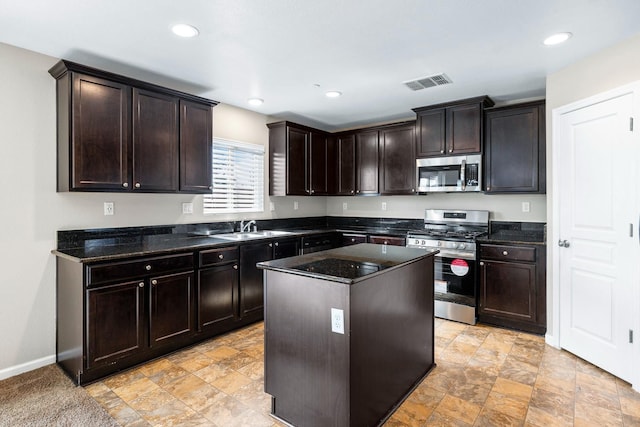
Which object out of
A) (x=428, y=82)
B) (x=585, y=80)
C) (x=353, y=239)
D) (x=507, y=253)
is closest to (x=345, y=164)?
(x=353, y=239)

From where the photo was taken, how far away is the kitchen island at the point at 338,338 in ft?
6.06

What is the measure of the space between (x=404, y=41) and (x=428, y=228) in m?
2.74

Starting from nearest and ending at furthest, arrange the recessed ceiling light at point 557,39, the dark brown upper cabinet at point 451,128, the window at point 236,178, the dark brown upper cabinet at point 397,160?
the recessed ceiling light at point 557,39, the dark brown upper cabinet at point 451,128, the window at point 236,178, the dark brown upper cabinet at point 397,160

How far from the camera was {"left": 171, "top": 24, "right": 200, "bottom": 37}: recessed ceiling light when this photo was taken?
7.87ft

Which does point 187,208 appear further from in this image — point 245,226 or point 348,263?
point 348,263

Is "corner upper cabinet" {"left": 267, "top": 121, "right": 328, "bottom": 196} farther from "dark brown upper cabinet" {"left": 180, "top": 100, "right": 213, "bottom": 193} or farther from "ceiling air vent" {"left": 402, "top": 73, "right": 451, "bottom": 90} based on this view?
"ceiling air vent" {"left": 402, "top": 73, "right": 451, "bottom": 90}

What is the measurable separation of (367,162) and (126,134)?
10.3 feet

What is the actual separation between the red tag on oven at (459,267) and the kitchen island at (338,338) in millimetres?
1700

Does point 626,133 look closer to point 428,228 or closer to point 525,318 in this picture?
point 525,318

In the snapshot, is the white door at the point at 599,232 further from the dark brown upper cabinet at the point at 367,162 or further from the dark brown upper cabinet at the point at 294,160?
the dark brown upper cabinet at the point at 294,160

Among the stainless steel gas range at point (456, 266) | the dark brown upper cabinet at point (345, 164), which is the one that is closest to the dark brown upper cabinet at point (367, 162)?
the dark brown upper cabinet at point (345, 164)

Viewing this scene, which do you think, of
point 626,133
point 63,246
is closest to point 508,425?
point 626,133

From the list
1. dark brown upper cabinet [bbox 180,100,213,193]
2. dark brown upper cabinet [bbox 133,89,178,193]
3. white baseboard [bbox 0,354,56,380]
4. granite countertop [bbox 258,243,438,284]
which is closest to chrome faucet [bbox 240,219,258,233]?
dark brown upper cabinet [bbox 180,100,213,193]

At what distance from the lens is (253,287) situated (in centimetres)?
378
